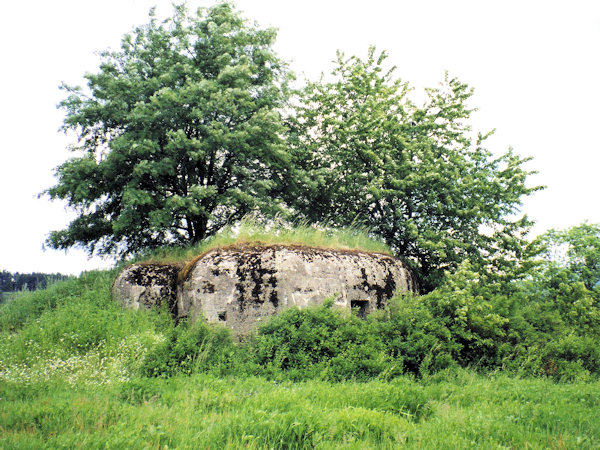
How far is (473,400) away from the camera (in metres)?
6.63

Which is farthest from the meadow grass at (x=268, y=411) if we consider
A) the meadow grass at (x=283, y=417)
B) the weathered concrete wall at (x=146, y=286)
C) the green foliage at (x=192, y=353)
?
the weathered concrete wall at (x=146, y=286)

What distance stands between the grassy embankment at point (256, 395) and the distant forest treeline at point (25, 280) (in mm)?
8404

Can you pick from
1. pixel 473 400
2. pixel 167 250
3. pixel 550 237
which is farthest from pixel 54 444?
pixel 550 237

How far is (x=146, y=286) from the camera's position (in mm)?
12922

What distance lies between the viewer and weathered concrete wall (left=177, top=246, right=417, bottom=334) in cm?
1055

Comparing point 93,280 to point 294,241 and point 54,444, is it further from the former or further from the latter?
point 54,444

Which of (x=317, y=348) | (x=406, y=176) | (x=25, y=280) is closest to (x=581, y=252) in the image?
(x=406, y=176)

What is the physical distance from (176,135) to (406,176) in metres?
8.42

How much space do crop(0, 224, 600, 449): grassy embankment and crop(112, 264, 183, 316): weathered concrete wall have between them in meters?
1.51

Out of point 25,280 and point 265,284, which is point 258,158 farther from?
point 25,280

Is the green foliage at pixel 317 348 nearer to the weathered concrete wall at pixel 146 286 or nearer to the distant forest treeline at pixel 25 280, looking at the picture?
the weathered concrete wall at pixel 146 286

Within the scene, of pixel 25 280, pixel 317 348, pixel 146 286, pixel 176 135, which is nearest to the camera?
pixel 317 348

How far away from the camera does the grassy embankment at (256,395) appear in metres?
4.61

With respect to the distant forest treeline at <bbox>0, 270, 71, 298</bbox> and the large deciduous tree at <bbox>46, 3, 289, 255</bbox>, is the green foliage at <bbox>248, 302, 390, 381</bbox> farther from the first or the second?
the distant forest treeline at <bbox>0, 270, 71, 298</bbox>
